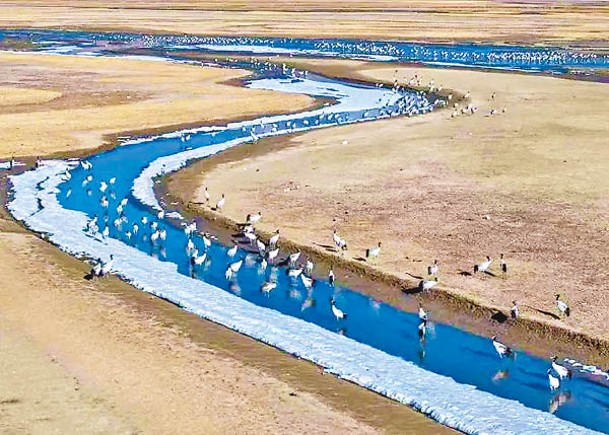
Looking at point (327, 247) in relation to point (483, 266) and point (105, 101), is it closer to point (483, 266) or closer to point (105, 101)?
point (483, 266)

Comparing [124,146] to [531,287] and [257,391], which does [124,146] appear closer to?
[531,287]

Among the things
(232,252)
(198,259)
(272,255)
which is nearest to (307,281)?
(272,255)

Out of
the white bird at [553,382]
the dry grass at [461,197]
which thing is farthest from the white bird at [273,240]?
the white bird at [553,382]

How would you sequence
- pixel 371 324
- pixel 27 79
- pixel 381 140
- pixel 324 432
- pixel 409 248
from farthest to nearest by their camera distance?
pixel 27 79, pixel 381 140, pixel 409 248, pixel 371 324, pixel 324 432

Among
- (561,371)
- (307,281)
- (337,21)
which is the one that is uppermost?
(561,371)

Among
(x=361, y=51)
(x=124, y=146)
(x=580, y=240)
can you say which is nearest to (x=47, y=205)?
(x=124, y=146)
